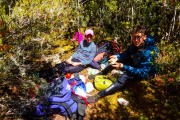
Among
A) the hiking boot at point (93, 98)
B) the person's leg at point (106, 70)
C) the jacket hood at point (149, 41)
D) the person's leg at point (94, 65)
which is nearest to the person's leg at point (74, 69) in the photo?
the person's leg at point (94, 65)

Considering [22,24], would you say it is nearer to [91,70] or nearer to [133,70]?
[91,70]

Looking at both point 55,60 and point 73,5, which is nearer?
point 55,60

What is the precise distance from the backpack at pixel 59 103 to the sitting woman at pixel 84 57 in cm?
154

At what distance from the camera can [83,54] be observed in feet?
26.2

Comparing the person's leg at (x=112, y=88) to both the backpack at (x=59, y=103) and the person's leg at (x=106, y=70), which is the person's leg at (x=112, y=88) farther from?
the person's leg at (x=106, y=70)

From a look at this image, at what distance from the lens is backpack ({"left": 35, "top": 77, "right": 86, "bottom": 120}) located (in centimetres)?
579

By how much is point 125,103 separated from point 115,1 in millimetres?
4145

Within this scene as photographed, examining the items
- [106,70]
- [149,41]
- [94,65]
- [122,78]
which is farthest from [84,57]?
[149,41]

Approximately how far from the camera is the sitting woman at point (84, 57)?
766 cm

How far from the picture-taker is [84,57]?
792 cm

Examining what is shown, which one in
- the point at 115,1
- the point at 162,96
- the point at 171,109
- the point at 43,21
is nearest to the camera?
the point at 171,109

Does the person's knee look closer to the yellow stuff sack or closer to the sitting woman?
the yellow stuff sack

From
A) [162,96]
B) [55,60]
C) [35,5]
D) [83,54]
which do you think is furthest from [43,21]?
[162,96]

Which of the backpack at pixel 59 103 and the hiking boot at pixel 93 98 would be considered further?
the hiking boot at pixel 93 98
